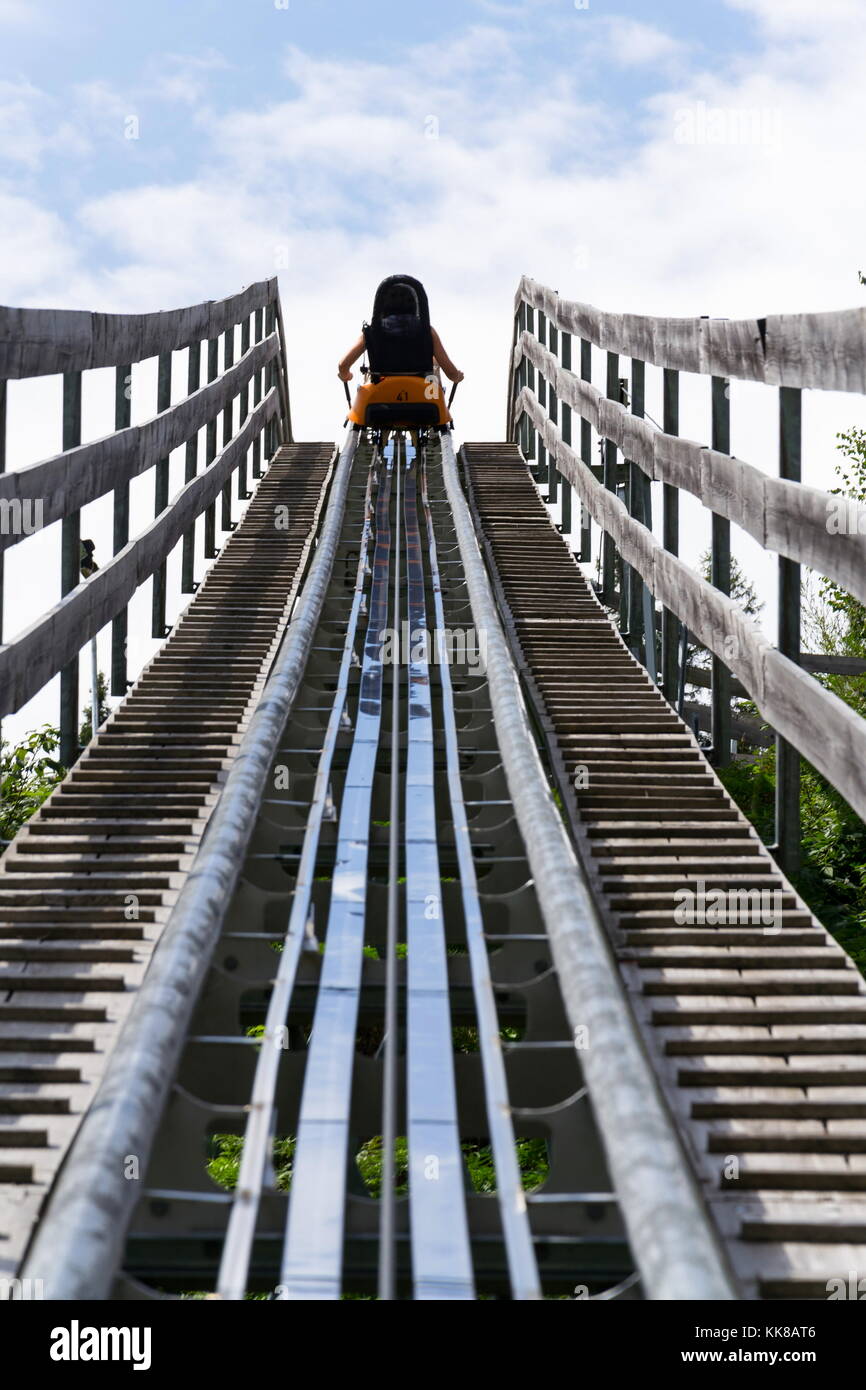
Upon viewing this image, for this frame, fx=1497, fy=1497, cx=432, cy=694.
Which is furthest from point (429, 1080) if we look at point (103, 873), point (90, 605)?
point (90, 605)

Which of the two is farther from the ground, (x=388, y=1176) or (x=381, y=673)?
(x=381, y=673)

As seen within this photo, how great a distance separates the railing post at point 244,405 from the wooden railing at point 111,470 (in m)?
1.22

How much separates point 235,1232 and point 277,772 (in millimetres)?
3464

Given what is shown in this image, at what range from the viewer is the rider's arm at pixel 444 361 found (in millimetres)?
17672

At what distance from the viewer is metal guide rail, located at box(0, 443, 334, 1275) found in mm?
4484

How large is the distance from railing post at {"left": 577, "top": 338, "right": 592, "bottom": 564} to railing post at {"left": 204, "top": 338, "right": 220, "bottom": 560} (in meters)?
3.37

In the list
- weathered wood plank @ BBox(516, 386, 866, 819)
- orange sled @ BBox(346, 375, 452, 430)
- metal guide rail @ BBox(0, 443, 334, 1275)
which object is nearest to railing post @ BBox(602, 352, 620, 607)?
weathered wood plank @ BBox(516, 386, 866, 819)

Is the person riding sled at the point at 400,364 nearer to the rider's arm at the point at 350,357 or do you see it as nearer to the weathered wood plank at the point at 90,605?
the rider's arm at the point at 350,357

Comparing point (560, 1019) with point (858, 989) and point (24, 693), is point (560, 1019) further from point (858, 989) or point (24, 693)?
point (24, 693)

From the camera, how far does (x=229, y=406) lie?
15.3m

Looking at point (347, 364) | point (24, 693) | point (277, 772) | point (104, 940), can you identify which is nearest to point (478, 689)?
point (277, 772)

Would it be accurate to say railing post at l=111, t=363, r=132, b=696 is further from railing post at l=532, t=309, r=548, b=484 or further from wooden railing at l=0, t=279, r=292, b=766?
railing post at l=532, t=309, r=548, b=484

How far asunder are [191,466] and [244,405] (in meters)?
4.66
